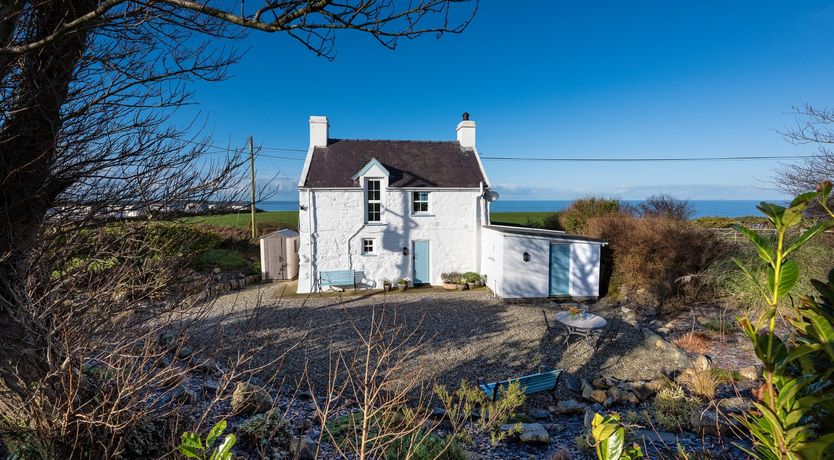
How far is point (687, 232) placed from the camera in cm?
1393

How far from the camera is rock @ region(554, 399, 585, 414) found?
21.9 ft

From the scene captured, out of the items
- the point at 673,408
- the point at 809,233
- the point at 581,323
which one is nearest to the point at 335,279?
the point at 581,323

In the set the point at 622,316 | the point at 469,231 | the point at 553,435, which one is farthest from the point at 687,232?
the point at 553,435

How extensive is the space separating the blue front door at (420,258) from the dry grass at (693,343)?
913cm

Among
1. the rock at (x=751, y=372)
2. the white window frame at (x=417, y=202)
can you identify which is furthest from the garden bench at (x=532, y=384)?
the white window frame at (x=417, y=202)

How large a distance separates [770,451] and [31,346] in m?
6.17

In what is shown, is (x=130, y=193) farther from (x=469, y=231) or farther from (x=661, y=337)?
(x=469, y=231)

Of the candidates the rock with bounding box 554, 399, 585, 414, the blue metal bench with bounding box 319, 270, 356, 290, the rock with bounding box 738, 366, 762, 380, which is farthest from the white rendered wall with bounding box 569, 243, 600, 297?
the blue metal bench with bounding box 319, 270, 356, 290

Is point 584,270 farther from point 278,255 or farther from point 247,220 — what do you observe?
point 247,220

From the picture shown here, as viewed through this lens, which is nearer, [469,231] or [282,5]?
[282,5]

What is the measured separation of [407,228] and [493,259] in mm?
3764

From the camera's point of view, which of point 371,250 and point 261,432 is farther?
point 371,250

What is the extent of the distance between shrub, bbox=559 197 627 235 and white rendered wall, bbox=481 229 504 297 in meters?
6.06

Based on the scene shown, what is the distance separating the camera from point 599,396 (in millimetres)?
7117
